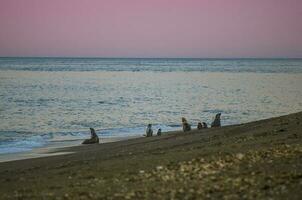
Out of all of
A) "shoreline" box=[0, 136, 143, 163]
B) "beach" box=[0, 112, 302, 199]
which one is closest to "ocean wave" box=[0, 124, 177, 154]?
"shoreline" box=[0, 136, 143, 163]

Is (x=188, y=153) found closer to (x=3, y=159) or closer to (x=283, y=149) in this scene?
(x=283, y=149)

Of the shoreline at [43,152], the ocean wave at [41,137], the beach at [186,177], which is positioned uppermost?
the beach at [186,177]

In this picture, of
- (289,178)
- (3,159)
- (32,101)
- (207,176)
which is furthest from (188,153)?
(32,101)

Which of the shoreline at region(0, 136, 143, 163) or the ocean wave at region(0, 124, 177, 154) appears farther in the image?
the ocean wave at region(0, 124, 177, 154)

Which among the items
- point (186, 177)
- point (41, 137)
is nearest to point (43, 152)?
point (41, 137)

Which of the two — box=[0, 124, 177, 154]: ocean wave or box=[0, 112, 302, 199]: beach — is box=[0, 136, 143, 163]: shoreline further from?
box=[0, 112, 302, 199]: beach

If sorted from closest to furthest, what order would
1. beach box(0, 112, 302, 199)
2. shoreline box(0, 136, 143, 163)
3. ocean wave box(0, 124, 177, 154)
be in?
beach box(0, 112, 302, 199) < shoreline box(0, 136, 143, 163) < ocean wave box(0, 124, 177, 154)

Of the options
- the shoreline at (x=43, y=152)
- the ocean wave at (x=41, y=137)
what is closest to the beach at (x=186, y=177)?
the shoreline at (x=43, y=152)

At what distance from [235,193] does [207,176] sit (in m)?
1.78

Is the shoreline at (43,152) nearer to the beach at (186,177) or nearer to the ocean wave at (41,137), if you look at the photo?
the ocean wave at (41,137)

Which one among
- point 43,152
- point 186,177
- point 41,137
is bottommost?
point 41,137

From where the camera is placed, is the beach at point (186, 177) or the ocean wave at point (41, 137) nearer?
the beach at point (186, 177)

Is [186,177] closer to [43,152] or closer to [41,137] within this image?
[43,152]

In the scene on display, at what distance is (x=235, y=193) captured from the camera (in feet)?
34.1
